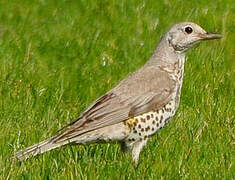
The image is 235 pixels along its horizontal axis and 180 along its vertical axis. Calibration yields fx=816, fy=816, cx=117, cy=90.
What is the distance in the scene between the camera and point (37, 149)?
22.0 feet

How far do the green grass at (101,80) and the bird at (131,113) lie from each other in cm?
15

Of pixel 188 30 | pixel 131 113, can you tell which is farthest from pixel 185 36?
pixel 131 113

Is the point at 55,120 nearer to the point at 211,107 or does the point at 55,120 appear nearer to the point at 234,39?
the point at 211,107

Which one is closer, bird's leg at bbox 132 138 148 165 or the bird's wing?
the bird's wing

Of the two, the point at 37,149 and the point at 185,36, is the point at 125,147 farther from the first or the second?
the point at 185,36

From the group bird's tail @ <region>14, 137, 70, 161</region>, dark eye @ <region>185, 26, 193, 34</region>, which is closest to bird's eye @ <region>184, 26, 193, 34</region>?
dark eye @ <region>185, 26, 193, 34</region>

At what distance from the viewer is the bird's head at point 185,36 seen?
7859mm

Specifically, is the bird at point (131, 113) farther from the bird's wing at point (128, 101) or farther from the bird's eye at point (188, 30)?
the bird's eye at point (188, 30)

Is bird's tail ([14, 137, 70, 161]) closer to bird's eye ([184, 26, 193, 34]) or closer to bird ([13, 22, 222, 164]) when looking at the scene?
bird ([13, 22, 222, 164])

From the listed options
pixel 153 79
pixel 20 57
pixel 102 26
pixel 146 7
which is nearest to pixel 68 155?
pixel 153 79

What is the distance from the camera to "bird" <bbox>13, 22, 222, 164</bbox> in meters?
6.88

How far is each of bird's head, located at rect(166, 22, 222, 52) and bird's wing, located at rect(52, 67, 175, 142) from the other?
367 mm

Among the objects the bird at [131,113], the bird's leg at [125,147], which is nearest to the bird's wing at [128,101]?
the bird at [131,113]

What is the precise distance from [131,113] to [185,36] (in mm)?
1112
